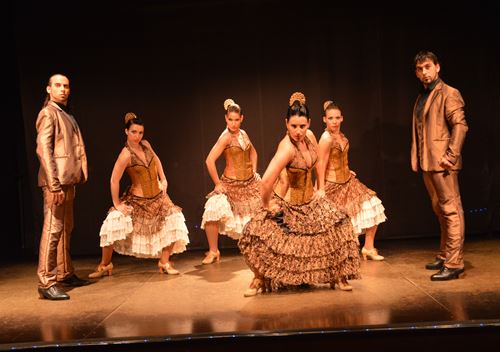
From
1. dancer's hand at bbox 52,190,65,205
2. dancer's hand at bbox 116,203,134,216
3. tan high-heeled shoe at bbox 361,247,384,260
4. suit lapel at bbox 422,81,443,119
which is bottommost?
tan high-heeled shoe at bbox 361,247,384,260

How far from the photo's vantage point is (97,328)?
4.06m

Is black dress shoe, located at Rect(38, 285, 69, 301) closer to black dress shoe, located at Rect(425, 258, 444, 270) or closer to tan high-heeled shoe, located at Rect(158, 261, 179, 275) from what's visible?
tan high-heeled shoe, located at Rect(158, 261, 179, 275)

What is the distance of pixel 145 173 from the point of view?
5.64 metres

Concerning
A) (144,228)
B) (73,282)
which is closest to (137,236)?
(144,228)

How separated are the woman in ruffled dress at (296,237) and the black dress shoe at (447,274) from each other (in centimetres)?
66

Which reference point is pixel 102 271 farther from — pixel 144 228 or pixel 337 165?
pixel 337 165

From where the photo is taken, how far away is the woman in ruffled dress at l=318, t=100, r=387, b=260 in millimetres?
5719

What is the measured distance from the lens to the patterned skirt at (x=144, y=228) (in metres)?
5.50

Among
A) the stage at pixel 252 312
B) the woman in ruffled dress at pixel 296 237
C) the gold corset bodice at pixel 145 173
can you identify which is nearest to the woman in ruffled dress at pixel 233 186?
the stage at pixel 252 312

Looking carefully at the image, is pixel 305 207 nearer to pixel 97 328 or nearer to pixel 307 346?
pixel 307 346

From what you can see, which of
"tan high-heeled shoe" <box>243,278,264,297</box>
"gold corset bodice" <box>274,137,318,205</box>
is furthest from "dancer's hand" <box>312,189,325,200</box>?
"tan high-heeled shoe" <box>243,278,264,297</box>

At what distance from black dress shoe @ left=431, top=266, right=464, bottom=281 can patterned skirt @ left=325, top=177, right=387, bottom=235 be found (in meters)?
0.94

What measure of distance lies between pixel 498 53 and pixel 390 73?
1.16 metres

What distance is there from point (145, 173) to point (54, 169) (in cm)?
98
